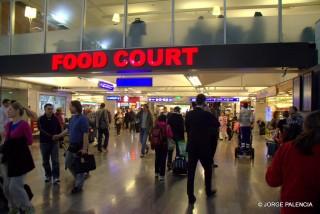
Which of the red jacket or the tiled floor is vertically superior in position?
the red jacket

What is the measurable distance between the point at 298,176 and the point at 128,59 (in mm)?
6794

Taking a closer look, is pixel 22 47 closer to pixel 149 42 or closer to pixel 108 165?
pixel 149 42

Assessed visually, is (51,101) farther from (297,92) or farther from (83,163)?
(297,92)

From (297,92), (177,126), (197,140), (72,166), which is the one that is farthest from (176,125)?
(297,92)

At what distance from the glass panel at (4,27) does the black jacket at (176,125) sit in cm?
668

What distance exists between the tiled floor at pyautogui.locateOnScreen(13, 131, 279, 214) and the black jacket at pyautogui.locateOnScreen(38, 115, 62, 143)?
2.89 feet

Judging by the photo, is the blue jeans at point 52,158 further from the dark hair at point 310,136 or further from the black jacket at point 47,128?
the dark hair at point 310,136

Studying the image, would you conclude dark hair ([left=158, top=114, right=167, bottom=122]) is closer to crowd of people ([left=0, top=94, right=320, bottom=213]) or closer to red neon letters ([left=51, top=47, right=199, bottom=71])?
crowd of people ([left=0, top=94, right=320, bottom=213])

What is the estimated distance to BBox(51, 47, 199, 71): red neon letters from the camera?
7965 millimetres

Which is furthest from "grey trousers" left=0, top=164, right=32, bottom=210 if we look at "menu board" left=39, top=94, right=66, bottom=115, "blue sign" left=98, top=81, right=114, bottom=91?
"menu board" left=39, top=94, right=66, bottom=115

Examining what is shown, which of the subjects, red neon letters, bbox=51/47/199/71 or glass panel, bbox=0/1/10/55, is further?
glass panel, bbox=0/1/10/55

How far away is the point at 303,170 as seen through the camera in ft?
6.82

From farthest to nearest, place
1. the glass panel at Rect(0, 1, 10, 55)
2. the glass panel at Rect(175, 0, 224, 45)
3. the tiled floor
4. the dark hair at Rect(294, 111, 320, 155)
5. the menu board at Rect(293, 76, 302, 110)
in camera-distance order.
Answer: the glass panel at Rect(0, 1, 10, 55)
the glass panel at Rect(175, 0, 224, 45)
the menu board at Rect(293, 76, 302, 110)
the tiled floor
the dark hair at Rect(294, 111, 320, 155)

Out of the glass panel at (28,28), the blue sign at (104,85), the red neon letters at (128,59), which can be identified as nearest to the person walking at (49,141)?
the red neon letters at (128,59)
